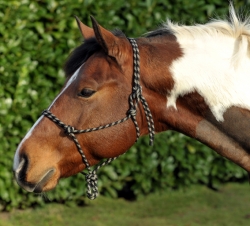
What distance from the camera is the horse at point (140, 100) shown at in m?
3.13

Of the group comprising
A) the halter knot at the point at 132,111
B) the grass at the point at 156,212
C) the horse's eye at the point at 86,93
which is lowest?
the grass at the point at 156,212

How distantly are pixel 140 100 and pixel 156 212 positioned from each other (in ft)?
11.7

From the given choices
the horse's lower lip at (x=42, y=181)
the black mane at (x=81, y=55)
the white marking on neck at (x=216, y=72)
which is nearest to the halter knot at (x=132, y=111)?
the white marking on neck at (x=216, y=72)

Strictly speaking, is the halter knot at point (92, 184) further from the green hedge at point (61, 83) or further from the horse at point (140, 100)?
the green hedge at point (61, 83)

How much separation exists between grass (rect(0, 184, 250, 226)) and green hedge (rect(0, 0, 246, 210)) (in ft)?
0.42

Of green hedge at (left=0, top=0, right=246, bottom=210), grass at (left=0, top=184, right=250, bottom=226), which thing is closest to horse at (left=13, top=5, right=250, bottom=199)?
green hedge at (left=0, top=0, right=246, bottom=210)

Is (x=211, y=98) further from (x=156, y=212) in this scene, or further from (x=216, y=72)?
(x=156, y=212)

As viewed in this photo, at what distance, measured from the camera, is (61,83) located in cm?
598

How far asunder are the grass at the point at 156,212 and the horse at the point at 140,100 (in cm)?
277

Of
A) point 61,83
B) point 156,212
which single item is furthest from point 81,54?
point 156,212

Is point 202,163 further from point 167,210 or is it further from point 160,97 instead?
point 160,97

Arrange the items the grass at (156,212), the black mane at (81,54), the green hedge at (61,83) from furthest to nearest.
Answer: the grass at (156,212) → the green hedge at (61,83) → the black mane at (81,54)

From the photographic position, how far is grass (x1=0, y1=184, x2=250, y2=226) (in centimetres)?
598

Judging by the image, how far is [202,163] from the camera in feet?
22.8
